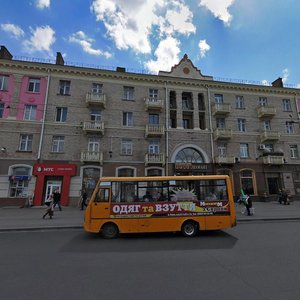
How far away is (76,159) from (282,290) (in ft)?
65.8

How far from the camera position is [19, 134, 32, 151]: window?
67.6 ft

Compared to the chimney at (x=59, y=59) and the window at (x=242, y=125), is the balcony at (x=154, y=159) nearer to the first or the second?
the window at (x=242, y=125)

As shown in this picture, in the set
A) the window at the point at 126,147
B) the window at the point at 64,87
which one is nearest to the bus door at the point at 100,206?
the window at the point at 126,147

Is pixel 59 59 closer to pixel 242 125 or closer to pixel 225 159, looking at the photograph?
pixel 225 159

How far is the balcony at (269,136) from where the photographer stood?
24656 millimetres

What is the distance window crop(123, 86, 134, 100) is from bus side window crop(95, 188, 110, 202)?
16678 mm

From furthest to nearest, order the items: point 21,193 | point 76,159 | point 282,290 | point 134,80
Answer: point 134,80 → point 76,159 → point 21,193 → point 282,290

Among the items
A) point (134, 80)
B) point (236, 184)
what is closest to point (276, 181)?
point (236, 184)

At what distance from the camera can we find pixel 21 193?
19.7 meters

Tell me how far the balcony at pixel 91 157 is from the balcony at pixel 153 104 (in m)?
7.84

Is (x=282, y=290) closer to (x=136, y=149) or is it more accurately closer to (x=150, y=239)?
(x=150, y=239)

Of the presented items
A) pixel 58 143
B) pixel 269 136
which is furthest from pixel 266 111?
pixel 58 143

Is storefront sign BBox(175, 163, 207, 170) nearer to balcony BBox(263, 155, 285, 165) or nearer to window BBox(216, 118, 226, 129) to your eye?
window BBox(216, 118, 226, 129)

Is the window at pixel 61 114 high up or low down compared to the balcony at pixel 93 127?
up
